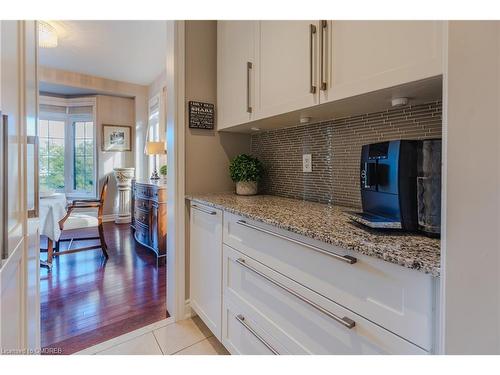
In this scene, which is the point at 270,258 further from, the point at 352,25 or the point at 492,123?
the point at 352,25

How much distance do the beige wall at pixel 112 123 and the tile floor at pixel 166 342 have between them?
3.87m

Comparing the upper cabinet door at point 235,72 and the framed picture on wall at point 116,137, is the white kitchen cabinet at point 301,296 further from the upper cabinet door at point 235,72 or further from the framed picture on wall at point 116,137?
the framed picture on wall at point 116,137

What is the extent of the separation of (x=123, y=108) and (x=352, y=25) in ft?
16.5

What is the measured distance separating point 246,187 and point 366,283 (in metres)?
1.14

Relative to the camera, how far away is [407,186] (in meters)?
0.80

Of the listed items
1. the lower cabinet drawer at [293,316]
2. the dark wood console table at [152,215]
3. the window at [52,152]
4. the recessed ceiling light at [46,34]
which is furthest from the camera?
the window at [52,152]

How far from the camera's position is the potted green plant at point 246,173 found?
1740 millimetres

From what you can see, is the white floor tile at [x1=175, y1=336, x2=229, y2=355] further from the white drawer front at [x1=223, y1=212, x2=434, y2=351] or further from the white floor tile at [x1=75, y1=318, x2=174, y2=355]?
the white drawer front at [x1=223, y1=212, x2=434, y2=351]

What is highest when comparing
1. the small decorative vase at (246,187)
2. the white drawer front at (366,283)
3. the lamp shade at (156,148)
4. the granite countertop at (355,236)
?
the lamp shade at (156,148)

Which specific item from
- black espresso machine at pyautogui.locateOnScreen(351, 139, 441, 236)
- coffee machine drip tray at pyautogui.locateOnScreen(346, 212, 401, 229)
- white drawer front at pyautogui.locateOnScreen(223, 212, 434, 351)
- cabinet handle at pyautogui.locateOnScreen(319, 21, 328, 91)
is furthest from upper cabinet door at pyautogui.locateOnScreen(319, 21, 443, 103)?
white drawer front at pyautogui.locateOnScreen(223, 212, 434, 351)

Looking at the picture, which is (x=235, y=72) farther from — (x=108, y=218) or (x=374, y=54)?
(x=108, y=218)

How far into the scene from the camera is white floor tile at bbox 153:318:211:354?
150cm

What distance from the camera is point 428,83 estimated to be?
0.82 meters

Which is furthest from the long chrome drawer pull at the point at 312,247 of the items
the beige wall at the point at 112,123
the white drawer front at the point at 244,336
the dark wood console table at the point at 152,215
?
the beige wall at the point at 112,123
